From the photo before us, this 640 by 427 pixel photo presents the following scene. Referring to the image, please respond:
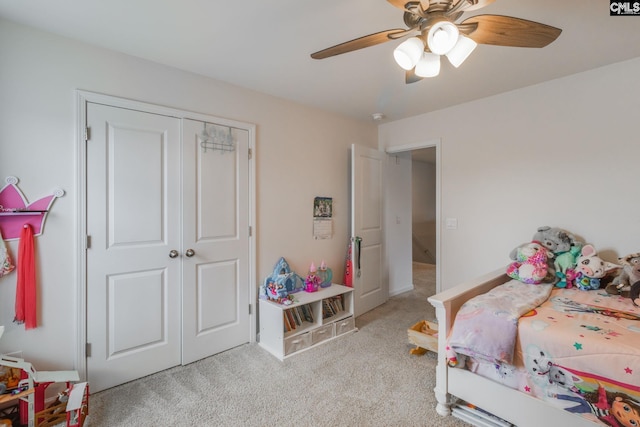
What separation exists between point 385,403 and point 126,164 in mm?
2363

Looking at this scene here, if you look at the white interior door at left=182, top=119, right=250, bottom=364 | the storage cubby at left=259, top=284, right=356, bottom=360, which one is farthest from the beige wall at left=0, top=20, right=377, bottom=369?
the storage cubby at left=259, top=284, right=356, bottom=360

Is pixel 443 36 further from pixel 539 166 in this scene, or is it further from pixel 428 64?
pixel 539 166

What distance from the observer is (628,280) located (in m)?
1.99

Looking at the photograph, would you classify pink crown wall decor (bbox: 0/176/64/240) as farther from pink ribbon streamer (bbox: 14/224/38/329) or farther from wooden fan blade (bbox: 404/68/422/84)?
wooden fan blade (bbox: 404/68/422/84)

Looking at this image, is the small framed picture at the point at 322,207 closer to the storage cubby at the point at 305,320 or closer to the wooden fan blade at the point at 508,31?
the storage cubby at the point at 305,320

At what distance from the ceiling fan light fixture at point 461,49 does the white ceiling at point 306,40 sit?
1.66ft

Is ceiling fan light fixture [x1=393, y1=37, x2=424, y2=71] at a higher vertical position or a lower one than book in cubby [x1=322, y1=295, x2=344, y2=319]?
higher

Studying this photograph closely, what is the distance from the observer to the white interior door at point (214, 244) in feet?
7.70

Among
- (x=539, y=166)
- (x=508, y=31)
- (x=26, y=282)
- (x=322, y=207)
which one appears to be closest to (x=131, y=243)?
(x=26, y=282)

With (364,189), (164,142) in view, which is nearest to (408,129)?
(364,189)

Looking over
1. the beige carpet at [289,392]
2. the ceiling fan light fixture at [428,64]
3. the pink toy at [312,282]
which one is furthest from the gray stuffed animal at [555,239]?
the pink toy at [312,282]

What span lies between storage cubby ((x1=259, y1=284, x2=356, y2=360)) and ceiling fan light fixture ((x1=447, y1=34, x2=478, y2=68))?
2.06m

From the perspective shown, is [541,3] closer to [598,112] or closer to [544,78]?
[544,78]

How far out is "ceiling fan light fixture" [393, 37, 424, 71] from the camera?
129 centimetres
